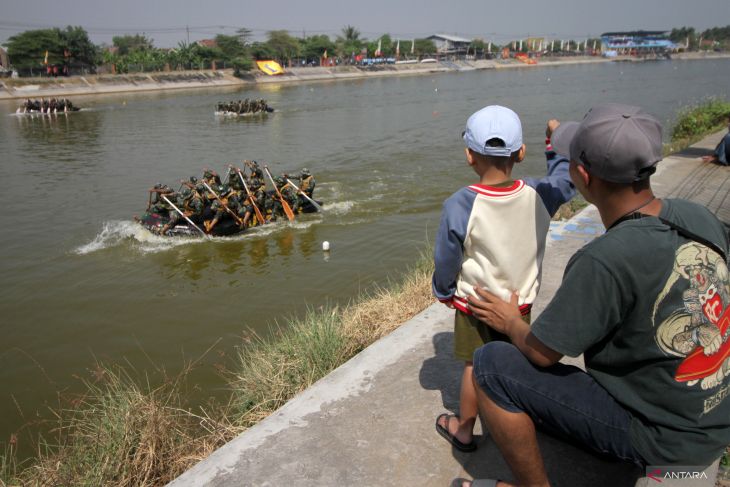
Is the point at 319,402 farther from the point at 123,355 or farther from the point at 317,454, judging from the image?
the point at 123,355

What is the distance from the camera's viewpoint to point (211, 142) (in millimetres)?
26969

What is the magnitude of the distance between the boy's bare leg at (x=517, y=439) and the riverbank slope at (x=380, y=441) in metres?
0.38

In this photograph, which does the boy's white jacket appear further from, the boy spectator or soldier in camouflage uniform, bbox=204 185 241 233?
soldier in camouflage uniform, bbox=204 185 241 233

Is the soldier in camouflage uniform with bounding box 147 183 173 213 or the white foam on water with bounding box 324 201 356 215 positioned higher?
the soldier in camouflage uniform with bounding box 147 183 173 213

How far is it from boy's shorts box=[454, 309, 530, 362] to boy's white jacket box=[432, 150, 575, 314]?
6cm

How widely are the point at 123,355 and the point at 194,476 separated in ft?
17.4

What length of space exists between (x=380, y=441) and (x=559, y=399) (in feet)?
3.94

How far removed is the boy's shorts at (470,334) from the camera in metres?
2.71

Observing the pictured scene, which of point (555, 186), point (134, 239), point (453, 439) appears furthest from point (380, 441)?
point (134, 239)

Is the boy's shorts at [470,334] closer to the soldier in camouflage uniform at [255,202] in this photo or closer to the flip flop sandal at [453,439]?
the flip flop sandal at [453,439]

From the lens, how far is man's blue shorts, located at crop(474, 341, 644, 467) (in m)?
1.98

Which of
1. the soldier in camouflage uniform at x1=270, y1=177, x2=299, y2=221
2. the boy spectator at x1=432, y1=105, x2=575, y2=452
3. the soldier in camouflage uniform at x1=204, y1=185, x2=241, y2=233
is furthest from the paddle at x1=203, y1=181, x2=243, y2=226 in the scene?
the boy spectator at x1=432, y1=105, x2=575, y2=452

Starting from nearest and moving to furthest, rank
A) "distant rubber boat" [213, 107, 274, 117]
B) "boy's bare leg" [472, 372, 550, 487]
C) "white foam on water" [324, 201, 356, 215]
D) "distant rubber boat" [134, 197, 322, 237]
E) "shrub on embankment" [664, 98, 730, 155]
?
"boy's bare leg" [472, 372, 550, 487] → "distant rubber boat" [134, 197, 322, 237] → "white foam on water" [324, 201, 356, 215] → "shrub on embankment" [664, 98, 730, 155] → "distant rubber boat" [213, 107, 274, 117]

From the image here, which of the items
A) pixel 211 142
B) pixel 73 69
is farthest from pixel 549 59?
pixel 211 142
